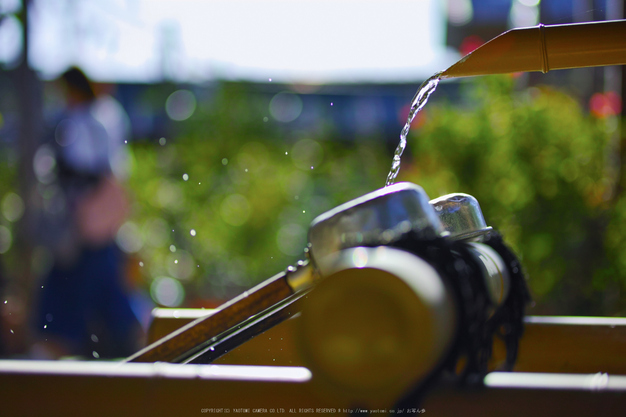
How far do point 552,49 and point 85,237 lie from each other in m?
2.76

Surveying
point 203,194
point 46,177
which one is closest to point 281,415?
point 46,177

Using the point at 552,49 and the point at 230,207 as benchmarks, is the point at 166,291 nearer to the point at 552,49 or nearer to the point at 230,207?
the point at 230,207

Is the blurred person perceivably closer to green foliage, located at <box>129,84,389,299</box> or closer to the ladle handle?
green foliage, located at <box>129,84,389,299</box>

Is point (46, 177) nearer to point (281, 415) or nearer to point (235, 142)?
point (235, 142)

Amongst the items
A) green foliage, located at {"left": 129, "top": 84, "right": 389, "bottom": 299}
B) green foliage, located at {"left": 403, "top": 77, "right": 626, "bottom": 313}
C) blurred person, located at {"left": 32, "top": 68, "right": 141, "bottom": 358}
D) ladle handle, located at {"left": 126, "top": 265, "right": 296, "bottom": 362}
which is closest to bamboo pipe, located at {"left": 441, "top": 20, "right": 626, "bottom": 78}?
ladle handle, located at {"left": 126, "top": 265, "right": 296, "bottom": 362}

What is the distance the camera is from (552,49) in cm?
79

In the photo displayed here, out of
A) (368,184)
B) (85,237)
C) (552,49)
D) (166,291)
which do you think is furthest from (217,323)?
(166,291)

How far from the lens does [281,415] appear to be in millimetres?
636

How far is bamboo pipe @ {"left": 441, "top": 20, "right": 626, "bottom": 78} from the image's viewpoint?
778 millimetres

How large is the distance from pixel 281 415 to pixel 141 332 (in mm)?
2753

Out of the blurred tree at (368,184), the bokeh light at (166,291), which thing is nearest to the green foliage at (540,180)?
the blurred tree at (368,184)

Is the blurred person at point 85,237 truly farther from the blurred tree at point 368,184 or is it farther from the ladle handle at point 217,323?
the ladle handle at point 217,323

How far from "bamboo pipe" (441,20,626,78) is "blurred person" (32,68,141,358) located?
101 inches

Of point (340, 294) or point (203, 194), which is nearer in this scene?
point (340, 294)
